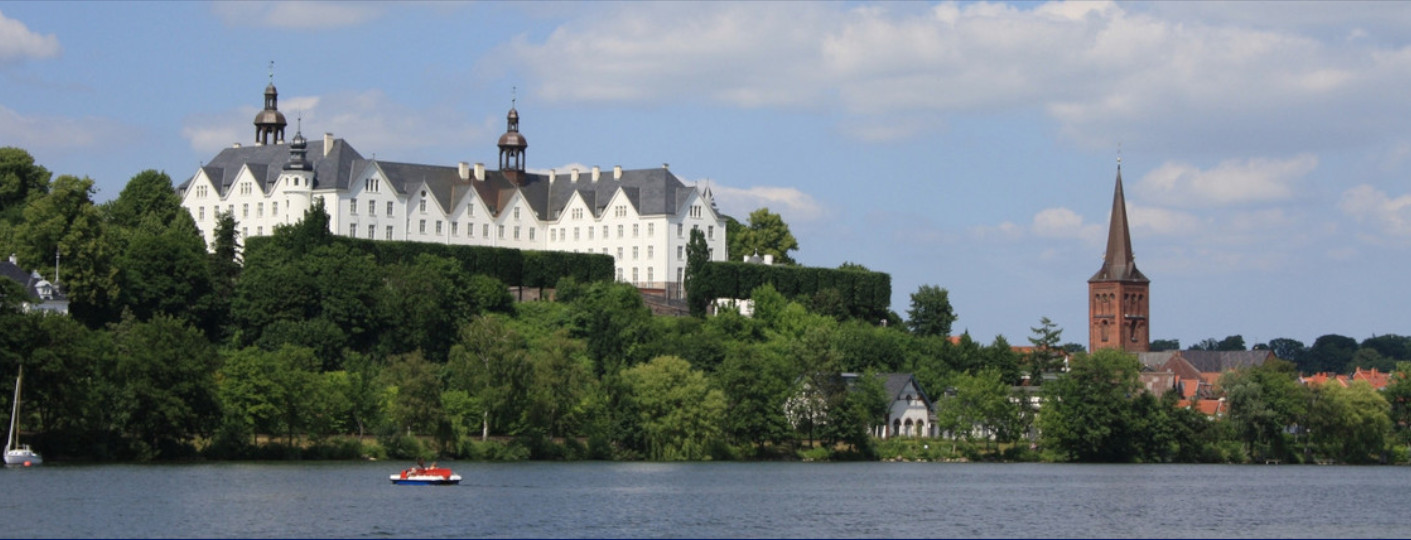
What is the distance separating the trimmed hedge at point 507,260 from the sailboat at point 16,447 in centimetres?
3864

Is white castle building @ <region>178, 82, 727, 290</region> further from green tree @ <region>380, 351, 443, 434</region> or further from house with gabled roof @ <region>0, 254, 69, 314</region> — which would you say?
green tree @ <region>380, 351, 443, 434</region>

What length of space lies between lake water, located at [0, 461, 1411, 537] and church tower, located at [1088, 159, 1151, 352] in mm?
92908

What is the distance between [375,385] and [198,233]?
100ft

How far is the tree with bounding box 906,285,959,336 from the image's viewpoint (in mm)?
133125

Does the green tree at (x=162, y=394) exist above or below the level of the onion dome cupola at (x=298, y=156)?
below

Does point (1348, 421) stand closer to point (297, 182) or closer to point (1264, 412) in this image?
point (1264, 412)

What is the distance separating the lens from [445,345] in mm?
100688

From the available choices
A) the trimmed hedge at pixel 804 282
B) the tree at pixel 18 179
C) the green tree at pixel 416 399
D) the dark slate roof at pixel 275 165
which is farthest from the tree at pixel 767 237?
the green tree at pixel 416 399

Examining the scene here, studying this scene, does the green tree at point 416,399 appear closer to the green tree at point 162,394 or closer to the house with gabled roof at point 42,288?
the green tree at point 162,394

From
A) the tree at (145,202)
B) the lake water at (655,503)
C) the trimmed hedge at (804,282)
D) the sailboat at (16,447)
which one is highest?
the tree at (145,202)

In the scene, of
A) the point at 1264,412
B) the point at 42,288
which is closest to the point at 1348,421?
the point at 1264,412

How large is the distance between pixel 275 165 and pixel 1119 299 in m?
84.6

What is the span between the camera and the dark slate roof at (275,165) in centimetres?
11612

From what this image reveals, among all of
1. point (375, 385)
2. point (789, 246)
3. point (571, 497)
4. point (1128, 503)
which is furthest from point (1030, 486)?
point (789, 246)
